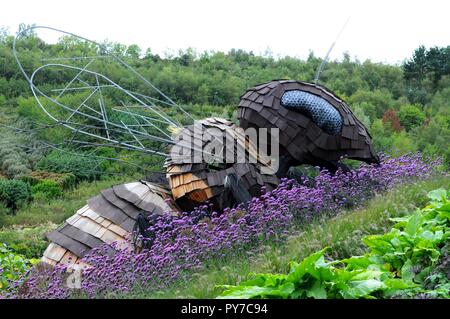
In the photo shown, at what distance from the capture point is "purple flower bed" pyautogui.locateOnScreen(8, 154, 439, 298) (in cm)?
621

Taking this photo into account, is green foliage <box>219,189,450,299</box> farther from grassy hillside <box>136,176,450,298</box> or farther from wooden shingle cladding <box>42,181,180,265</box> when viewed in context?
wooden shingle cladding <box>42,181,180,265</box>

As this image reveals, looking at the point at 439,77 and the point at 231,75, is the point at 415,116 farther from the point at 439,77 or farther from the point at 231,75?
the point at 231,75

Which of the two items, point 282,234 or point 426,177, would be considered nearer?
point 282,234

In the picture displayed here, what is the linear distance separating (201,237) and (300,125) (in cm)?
191

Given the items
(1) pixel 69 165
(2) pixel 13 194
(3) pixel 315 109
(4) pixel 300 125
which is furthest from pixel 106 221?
(1) pixel 69 165

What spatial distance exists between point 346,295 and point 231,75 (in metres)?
17.6

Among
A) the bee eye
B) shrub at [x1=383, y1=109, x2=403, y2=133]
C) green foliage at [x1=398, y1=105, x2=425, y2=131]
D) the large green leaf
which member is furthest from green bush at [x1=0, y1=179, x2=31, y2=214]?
green foliage at [x1=398, y1=105, x2=425, y2=131]

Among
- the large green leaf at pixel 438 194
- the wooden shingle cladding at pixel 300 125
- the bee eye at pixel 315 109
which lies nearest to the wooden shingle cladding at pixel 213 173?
the wooden shingle cladding at pixel 300 125

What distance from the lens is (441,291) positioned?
4195mm

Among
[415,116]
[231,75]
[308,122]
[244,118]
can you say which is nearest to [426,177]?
[308,122]

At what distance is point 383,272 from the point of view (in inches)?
175

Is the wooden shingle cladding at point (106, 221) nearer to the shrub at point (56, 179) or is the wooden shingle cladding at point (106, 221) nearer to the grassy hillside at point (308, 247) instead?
the grassy hillside at point (308, 247)

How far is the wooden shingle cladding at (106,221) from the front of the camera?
23.9 ft

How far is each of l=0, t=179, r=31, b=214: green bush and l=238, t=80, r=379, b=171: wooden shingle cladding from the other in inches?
269
